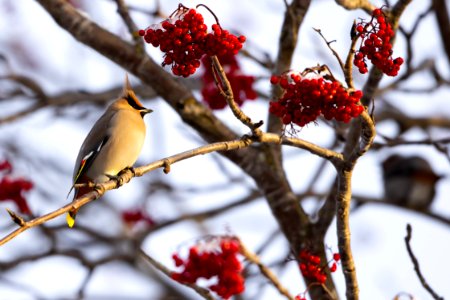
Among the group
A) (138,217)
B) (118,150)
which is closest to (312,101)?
(118,150)

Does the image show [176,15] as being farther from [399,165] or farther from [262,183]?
[399,165]

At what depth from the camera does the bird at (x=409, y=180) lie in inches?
279

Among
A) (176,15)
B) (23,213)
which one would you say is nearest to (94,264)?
(23,213)

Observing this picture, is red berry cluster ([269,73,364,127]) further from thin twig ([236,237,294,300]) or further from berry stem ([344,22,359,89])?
thin twig ([236,237,294,300])

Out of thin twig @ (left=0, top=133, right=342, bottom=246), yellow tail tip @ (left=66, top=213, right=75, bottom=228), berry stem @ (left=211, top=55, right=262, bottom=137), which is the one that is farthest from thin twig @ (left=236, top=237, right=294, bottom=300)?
yellow tail tip @ (left=66, top=213, right=75, bottom=228)

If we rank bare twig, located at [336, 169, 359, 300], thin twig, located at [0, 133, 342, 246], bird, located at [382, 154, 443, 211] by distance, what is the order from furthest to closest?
bird, located at [382, 154, 443, 211] → bare twig, located at [336, 169, 359, 300] → thin twig, located at [0, 133, 342, 246]

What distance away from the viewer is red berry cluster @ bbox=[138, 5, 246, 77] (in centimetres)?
238

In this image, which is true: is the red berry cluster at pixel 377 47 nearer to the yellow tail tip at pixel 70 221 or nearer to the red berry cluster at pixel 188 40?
the red berry cluster at pixel 188 40

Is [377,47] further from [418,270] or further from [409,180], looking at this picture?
[409,180]

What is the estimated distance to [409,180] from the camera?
723 cm

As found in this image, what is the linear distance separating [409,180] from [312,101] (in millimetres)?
5060

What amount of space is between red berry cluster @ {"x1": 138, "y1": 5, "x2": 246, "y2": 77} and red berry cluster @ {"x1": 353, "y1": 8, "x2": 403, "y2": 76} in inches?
14.8

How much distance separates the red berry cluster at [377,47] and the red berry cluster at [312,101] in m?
0.10

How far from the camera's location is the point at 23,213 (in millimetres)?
4891
